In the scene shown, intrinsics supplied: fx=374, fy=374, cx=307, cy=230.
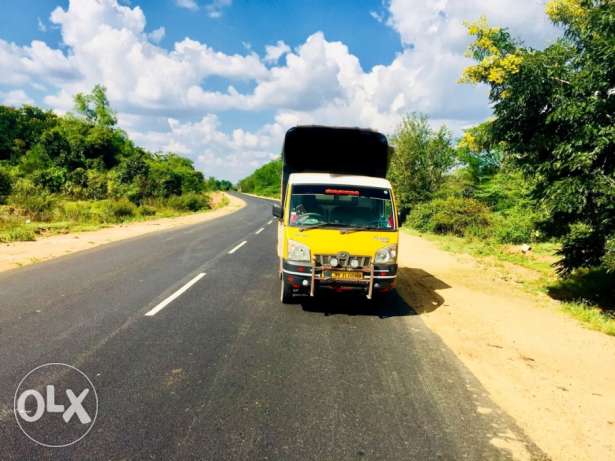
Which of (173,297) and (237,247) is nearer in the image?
(173,297)

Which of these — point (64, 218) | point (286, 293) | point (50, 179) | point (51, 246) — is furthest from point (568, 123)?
point (50, 179)

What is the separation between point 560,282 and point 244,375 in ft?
32.7

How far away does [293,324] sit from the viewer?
5.86 meters

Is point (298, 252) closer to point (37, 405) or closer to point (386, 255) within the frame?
point (386, 255)

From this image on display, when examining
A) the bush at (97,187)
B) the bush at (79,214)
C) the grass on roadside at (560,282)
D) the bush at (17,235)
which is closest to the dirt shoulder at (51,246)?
the bush at (17,235)

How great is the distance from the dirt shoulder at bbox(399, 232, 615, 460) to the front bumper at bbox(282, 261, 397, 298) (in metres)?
1.18

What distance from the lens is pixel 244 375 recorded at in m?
4.12

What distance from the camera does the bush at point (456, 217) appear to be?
65.5ft

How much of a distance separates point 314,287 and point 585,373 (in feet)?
12.5

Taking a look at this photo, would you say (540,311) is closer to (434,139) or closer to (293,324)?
(293,324)

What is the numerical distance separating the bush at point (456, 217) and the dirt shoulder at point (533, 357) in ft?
35.9

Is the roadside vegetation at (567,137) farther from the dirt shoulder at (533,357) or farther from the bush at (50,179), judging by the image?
the bush at (50,179)

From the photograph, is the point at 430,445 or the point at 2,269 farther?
the point at 2,269

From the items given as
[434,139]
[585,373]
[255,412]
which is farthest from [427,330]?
[434,139]
